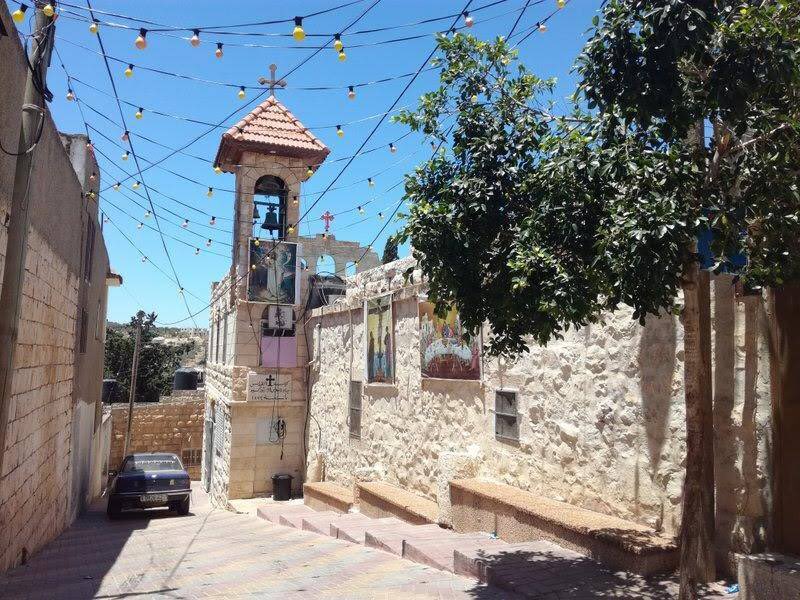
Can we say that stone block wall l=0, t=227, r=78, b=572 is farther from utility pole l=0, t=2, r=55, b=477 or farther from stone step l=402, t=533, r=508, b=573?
stone step l=402, t=533, r=508, b=573

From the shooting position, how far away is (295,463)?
16.7 metres

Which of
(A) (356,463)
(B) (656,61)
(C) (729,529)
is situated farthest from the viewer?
(A) (356,463)

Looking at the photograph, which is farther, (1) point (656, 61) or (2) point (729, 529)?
(2) point (729, 529)

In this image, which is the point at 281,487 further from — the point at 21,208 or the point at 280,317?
the point at 21,208

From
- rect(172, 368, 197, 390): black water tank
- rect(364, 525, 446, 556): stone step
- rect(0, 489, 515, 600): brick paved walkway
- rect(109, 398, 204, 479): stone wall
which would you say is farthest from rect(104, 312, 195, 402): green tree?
rect(364, 525, 446, 556): stone step

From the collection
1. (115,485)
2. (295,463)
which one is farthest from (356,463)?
(115,485)

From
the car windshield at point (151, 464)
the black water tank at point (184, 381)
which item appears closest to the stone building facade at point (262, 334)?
the car windshield at point (151, 464)

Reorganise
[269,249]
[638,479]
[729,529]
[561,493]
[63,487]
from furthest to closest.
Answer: [269,249] → [63,487] → [561,493] → [638,479] → [729,529]

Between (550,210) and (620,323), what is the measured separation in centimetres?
238

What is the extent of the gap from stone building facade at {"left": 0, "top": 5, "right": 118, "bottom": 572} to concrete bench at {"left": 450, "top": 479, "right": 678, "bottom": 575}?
5162mm

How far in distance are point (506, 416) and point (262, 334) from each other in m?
9.47

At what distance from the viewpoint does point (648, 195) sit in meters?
4.30

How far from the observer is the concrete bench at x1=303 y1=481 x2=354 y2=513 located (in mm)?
12133

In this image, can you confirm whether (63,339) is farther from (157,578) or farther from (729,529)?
(729,529)
